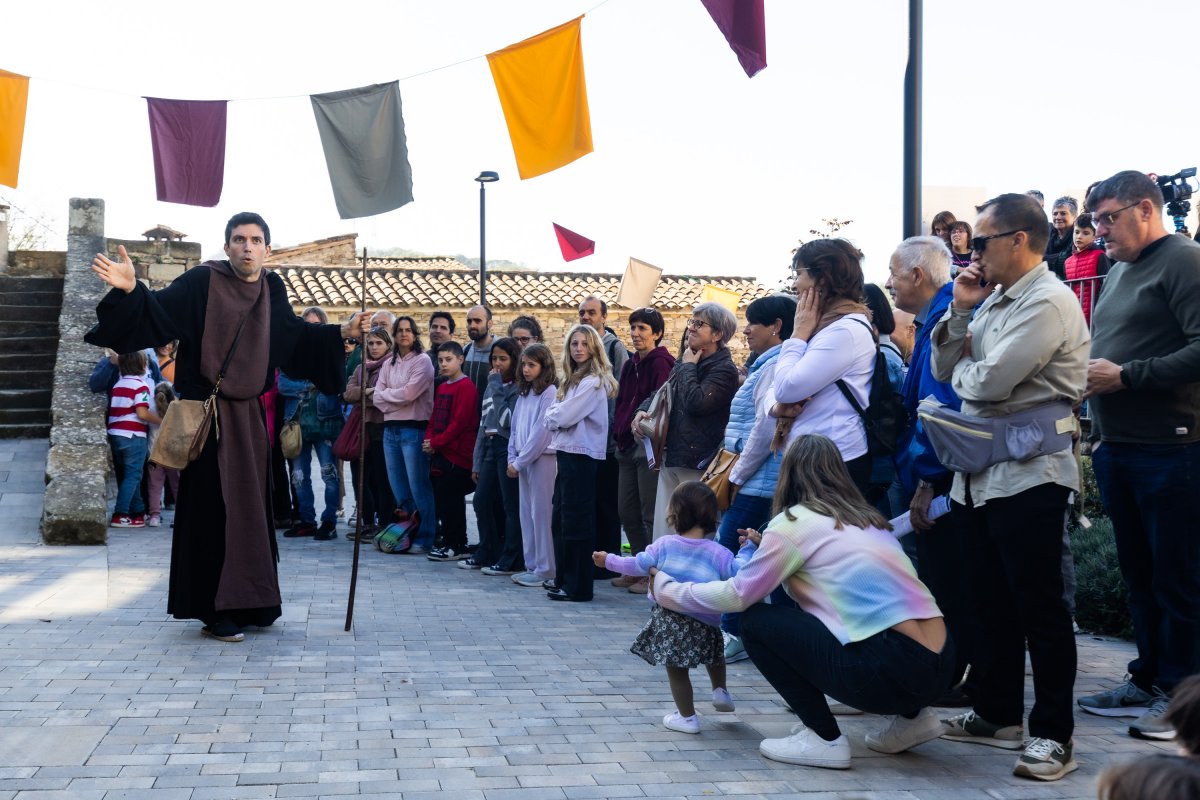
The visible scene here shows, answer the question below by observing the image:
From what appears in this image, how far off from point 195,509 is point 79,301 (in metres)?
8.55

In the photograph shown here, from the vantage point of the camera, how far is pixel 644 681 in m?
5.71

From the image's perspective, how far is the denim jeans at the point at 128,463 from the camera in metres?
10.9

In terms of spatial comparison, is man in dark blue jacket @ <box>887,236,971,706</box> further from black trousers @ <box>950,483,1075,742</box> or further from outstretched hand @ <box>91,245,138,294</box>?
outstretched hand @ <box>91,245,138,294</box>

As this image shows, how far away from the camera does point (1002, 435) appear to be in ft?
14.1

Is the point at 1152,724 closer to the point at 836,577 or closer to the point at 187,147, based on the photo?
the point at 836,577

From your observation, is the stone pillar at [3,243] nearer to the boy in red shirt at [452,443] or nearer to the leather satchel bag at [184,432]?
the boy in red shirt at [452,443]

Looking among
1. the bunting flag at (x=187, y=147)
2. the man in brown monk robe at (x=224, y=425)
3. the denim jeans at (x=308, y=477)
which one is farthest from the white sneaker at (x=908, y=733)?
the bunting flag at (x=187, y=147)

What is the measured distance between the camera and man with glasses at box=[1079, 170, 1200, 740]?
465 centimetres

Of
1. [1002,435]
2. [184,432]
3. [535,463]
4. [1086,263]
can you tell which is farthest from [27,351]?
[1002,435]

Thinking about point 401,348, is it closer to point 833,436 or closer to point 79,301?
point 79,301

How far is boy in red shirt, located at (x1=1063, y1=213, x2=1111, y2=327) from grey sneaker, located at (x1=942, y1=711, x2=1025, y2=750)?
435 cm

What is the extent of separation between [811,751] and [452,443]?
6.20 metres

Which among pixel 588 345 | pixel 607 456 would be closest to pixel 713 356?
pixel 588 345

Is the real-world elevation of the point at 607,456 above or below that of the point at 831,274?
below
